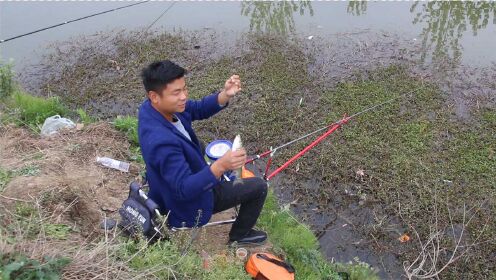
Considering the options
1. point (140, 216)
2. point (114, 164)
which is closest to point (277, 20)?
point (114, 164)

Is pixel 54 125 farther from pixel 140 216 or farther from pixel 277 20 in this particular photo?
pixel 277 20

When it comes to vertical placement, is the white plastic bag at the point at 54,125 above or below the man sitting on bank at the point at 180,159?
below

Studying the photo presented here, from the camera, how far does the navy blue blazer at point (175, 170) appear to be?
281 cm

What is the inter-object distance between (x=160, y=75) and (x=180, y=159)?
57 centimetres

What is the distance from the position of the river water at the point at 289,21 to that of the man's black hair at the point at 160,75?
5.30 meters

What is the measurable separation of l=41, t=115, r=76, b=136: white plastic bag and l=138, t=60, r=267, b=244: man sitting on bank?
8.63 feet

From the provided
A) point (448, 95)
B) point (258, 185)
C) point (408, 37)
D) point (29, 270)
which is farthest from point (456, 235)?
point (408, 37)

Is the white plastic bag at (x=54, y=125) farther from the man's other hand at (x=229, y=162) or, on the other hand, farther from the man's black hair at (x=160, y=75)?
the man's other hand at (x=229, y=162)

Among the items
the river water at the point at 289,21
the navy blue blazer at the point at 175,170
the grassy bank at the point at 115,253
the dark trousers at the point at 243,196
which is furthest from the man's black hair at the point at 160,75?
the river water at the point at 289,21

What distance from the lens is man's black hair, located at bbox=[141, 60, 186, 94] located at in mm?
2869

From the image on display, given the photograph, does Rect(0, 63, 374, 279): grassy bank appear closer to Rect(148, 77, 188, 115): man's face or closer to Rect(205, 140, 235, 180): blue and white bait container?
Rect(205, 140, 235, 180): blue and white bait container

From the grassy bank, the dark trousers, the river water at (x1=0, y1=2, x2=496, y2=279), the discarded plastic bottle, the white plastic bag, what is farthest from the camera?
the river water at (x1=0, y1=2, x2=496, y2=279)

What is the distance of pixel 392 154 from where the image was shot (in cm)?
529

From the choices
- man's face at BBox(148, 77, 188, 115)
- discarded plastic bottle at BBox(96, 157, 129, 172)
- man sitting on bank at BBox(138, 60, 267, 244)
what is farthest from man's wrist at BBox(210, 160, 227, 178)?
discarded plastic bottle at BBox(96, 157, 129, 172)
